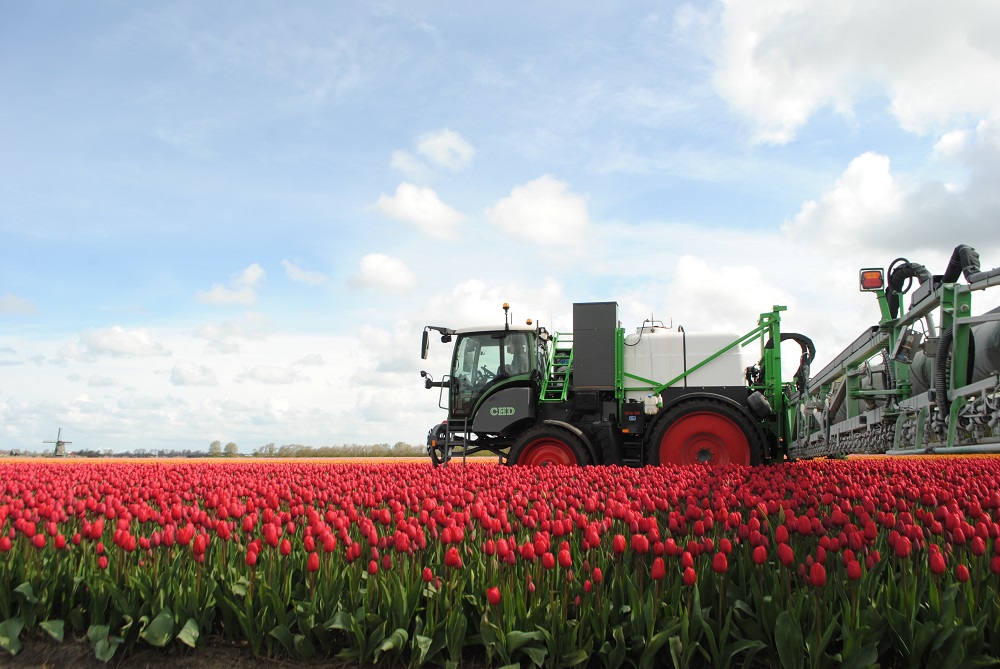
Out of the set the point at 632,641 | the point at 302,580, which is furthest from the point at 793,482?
the point at 302,580

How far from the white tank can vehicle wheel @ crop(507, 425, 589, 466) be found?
1825 mm

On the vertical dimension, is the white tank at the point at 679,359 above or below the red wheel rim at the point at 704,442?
above

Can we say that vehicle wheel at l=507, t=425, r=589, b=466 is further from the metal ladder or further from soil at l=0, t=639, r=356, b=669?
soil at l=0, t=639, r=356, b=669

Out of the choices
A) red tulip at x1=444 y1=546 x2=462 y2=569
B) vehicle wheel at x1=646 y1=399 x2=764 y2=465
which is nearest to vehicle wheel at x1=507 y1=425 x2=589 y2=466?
vehicle wheel at x1=646 y1=399 x2=764 y2=465

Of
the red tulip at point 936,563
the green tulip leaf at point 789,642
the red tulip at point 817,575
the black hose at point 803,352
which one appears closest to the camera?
the green tulip leaf at point 789,642

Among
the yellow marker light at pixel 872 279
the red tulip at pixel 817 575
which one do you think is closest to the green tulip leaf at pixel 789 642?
the red tulip at pixel 817 575

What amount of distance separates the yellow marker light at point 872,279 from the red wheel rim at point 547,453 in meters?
5.78

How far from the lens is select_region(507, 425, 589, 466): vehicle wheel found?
1355 cm

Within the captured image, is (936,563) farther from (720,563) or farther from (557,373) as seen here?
(557,373)

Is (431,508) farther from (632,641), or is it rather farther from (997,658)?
(997,658)

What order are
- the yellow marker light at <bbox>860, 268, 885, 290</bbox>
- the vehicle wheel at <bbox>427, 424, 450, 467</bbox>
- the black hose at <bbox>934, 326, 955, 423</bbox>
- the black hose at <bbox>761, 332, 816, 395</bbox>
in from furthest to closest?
the vehicle wheel at <bbox>427, 424, 450, 467</bbox>, the black hose at <bbox>761, 332, 816, 395</bbox>, the yellow marker light at <bbox>860, 268, 885, 290</bbox>, the black hose at <bbox>934, 326, 955, 423</bbox>

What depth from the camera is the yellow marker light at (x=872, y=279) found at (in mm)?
12383

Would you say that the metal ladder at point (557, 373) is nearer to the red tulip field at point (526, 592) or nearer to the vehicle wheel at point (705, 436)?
the vehicle wheel at point (705, 436)

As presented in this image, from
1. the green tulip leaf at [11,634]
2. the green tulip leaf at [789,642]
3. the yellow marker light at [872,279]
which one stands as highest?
the yellow marker light at [872,279]
